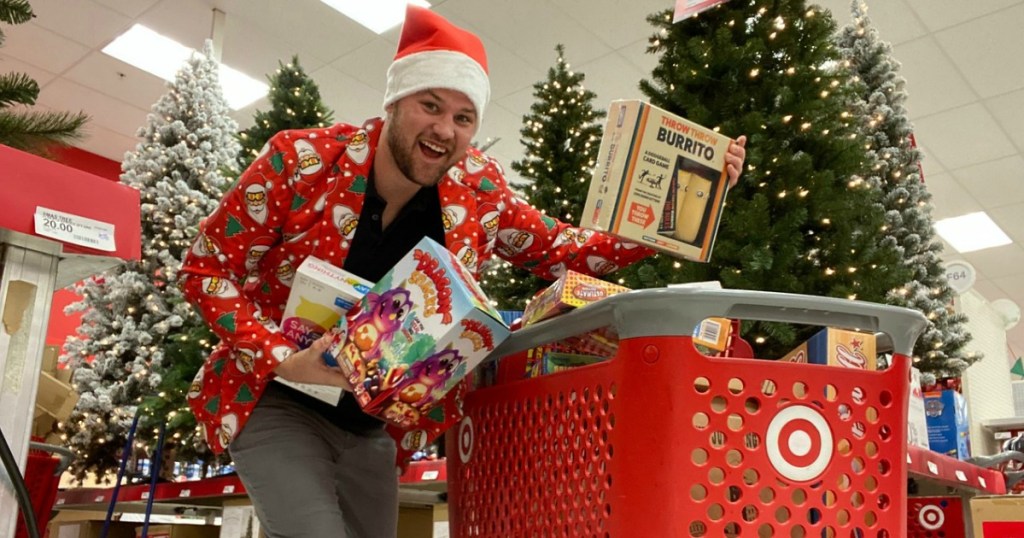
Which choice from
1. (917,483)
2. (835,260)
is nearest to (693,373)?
(835,260)

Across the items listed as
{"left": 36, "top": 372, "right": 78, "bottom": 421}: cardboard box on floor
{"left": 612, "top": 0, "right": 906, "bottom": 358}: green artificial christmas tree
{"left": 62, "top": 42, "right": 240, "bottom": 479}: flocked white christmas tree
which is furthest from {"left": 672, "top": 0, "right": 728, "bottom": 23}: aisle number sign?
{"left": 36, "top": 372, "right": 78, "bottom": 421}: cardboard box on floor

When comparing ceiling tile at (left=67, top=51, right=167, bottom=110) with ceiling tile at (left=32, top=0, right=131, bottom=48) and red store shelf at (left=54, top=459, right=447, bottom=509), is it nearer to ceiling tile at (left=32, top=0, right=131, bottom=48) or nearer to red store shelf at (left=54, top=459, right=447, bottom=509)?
ceiling tile at (left=32, top=0, right=131, bottom=48)

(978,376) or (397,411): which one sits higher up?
(978,376)

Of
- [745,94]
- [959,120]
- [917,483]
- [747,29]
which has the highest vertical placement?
[959,120]

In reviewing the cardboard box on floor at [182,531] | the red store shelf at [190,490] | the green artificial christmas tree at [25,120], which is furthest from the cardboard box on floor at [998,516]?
the cardboard box on floor at [182,531]

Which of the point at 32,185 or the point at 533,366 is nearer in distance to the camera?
the point at 533,366

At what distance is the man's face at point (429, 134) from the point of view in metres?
1.62

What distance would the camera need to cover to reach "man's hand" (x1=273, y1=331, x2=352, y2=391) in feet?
4.48

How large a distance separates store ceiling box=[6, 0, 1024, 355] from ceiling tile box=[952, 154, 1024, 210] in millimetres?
25

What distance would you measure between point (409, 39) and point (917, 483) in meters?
2.00

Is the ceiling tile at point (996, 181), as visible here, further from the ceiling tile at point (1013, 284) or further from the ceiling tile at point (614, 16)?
the ceiling tile at point (614, 16)

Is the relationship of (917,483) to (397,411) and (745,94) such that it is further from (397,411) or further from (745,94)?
(397,411)

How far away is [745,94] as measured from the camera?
2.66m

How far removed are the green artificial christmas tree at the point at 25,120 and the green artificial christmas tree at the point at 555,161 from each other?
2.23 metres
